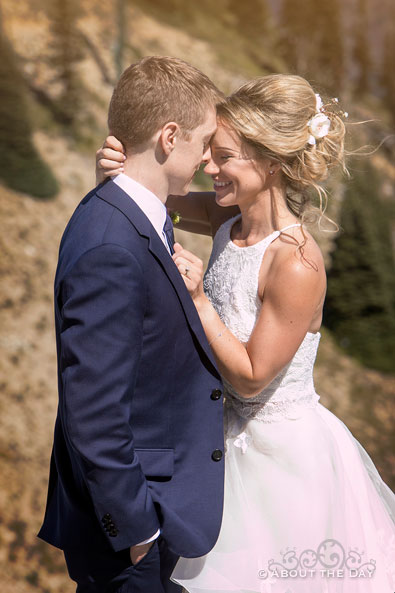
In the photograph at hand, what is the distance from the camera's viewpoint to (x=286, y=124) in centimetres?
280

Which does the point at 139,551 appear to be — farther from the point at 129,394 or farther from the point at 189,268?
the point at 189,268

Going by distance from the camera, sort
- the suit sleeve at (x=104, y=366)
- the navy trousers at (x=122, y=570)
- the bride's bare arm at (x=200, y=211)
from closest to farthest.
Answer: the suit sleeve at (x=104, y=366) → the navy trousers at (x=122, y=570) → the bride's bare arm at (x=200, y=211)

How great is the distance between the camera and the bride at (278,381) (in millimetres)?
2713

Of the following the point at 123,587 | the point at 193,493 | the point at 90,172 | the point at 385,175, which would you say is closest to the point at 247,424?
the point at 193,493

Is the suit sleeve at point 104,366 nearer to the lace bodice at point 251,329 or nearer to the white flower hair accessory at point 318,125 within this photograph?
the lace bodice at point 251,329

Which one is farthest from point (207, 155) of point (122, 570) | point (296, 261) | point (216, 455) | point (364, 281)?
point (364, 281)

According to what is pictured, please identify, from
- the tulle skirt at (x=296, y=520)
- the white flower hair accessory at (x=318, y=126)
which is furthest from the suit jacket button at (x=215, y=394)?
the white flower hair accessory at (x=318, y=126)

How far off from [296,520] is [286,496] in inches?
4.5

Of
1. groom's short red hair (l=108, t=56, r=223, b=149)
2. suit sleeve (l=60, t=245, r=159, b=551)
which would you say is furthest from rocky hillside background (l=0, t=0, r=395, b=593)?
suit sleeve (l=60, t=245, r=159, b=551)

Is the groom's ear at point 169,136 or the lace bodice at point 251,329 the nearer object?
the groom's ear at point 169,136

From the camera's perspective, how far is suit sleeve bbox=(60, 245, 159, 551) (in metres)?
2.15

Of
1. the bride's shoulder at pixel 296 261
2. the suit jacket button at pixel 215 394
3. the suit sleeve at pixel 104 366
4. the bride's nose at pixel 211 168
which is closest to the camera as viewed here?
the suit sleeve at pixel 104 366

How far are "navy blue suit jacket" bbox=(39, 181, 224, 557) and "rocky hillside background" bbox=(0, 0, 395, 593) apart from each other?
2289mm

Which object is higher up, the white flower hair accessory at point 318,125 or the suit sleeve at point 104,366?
the white flower hair accessory at point 318,125
